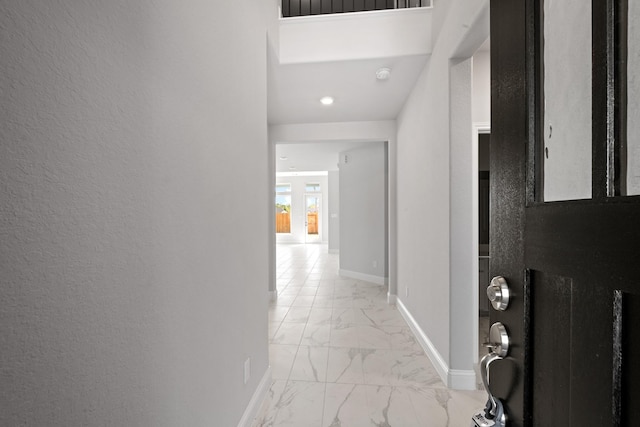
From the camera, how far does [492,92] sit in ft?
2.72

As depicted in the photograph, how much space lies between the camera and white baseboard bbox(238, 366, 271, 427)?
1.64 m

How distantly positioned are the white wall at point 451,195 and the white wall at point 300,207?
992cm

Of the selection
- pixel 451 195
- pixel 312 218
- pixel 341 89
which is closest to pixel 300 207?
pixel 312 218

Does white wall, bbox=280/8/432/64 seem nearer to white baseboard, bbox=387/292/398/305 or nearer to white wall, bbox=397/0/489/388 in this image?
white wall, bbox=397/0/489/388

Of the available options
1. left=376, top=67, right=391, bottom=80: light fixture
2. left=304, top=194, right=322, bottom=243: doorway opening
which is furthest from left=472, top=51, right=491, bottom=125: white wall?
left=304, top=194, right=322, bottom=243: doorway opening

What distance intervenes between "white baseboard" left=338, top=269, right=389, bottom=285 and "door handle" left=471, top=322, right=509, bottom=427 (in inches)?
183

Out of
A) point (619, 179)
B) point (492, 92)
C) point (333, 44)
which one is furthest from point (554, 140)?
point (333, 44)

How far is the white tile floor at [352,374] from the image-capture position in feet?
6.02

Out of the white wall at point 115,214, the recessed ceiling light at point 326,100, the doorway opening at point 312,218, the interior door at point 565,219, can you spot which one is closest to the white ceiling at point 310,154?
the recessed ceiling light at point 326,100

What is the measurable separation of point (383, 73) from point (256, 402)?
282 centimetres

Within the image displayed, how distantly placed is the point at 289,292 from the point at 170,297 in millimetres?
4029

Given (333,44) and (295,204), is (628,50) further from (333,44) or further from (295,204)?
(295,204)

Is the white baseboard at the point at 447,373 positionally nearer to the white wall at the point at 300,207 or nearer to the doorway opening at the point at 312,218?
the white wall at the point at 300,207

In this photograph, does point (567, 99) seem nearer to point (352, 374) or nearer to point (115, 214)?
point (115, 214)
